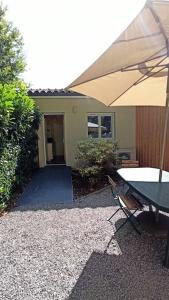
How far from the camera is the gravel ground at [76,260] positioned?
3.40 m

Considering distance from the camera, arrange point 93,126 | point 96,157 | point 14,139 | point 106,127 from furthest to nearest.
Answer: point 106,127, point 93,126, point 96,157, point 14,139

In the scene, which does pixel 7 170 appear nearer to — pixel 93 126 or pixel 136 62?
pixel 136 62

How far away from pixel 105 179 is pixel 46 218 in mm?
4114

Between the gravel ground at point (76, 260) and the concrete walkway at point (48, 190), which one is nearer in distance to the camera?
the gravel ground at point (76, 260)

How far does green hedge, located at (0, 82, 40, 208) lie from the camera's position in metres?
6.14

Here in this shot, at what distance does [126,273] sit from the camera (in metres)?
3.78

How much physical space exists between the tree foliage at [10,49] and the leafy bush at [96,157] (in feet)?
48.0

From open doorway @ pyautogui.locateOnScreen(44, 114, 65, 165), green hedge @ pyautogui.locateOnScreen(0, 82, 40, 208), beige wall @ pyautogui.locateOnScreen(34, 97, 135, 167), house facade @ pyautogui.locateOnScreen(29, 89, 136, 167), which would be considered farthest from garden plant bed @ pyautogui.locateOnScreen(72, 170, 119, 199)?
open doorway @ pyautogui.locateOnScreen(44, 114, 65, 165)

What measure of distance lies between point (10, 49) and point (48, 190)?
18.5 m

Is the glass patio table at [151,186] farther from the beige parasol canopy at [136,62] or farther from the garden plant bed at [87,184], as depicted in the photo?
the garden plant bed at [87,184]

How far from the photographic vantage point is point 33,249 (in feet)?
15.0

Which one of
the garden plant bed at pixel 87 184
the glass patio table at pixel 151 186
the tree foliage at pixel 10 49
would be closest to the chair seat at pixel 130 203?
the glass patio table at pixel 151 186

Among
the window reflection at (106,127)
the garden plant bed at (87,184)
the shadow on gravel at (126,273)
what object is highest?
the window reflection at (106,127)

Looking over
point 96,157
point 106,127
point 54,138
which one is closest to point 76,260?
point 96,157
